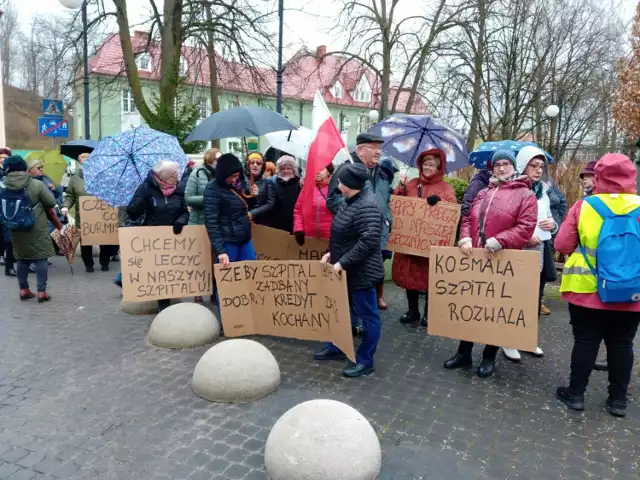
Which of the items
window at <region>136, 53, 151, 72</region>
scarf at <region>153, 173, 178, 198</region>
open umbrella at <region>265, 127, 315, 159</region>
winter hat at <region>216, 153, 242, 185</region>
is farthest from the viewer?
window at <region>136, 53, 151, 72</region>

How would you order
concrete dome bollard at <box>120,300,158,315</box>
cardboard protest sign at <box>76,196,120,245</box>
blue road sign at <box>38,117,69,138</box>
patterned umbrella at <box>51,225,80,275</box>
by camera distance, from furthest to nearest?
blue road sign at <box>38,117,69,138</box>, patterned umbrella at <box>51,225,80,275</box>, cardboard protest sign at <box>76,196,120,245</box>, concrete dome bollard at <box>120,300,158,315</box>

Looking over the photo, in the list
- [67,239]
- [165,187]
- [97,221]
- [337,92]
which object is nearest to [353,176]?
[165,187]

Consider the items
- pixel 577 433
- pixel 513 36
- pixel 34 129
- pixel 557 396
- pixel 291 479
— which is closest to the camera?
pixel 291 479

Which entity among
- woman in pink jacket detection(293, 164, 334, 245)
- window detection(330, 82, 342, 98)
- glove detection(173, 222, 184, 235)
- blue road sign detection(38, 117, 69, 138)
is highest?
window detection(330, 82, 342, 98)

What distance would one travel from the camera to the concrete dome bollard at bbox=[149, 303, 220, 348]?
199 inches

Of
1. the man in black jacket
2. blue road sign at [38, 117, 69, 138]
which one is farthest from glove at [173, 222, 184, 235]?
blue road sign at [38, 117, 69, 138]

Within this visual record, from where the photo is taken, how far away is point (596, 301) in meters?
3.68

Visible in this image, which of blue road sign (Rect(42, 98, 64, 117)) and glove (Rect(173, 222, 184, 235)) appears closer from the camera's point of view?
glove (Rect(173, 222, 184, 235))

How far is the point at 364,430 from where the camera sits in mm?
3023

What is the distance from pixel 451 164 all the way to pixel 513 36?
35.3 feet

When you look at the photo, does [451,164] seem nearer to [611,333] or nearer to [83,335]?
[611,333]

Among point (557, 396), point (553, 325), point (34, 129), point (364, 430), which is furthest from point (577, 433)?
point (34, 129)

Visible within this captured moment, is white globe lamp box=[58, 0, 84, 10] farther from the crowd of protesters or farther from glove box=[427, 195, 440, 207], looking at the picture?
glove box=[427, 195, 440, 207]

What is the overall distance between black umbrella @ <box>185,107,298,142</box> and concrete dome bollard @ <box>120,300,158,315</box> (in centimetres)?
207
